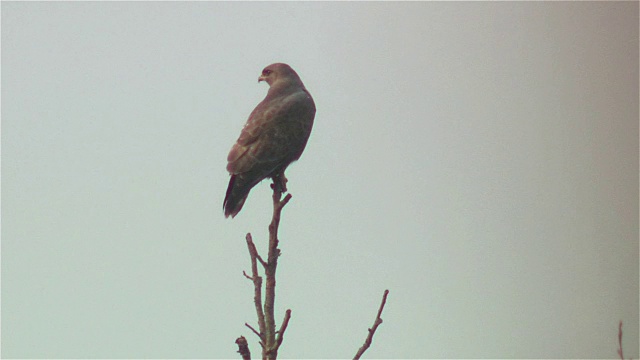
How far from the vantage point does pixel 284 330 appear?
10.7 feet

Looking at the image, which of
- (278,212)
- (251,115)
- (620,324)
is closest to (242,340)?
(278,212)

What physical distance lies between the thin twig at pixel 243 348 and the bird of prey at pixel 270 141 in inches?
81.9

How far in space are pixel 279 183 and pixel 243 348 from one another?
2366 millimetres

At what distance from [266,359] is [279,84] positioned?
14.0ft

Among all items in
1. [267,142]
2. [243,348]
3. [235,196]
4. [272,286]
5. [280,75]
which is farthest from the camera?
[280,75]

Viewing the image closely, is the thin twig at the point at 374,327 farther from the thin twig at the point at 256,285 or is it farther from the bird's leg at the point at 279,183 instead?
the bird's leg at the point at 279,183

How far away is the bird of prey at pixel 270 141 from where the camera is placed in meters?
5.67

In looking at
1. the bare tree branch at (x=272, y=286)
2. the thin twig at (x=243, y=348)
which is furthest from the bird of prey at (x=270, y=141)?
the thin twig at (x=243, y=348)

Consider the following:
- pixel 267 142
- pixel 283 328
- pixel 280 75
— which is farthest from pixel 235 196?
pixel 283 328

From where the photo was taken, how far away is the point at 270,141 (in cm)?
601

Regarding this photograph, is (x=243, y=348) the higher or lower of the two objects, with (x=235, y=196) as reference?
lower

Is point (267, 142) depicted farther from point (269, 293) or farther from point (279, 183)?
point (269, 293)

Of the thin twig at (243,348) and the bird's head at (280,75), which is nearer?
the thin twig at (243,348)

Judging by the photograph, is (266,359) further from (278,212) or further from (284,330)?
(278,212)
